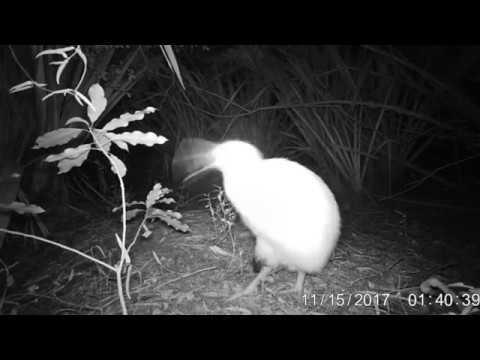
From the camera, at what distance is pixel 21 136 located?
183 cm

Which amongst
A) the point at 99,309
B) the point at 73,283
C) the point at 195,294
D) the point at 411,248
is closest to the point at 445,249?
the point at 411,248

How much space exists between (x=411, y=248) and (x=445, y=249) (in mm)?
185

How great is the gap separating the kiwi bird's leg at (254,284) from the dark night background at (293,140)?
0.37ft

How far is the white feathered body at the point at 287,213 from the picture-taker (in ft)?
5.20

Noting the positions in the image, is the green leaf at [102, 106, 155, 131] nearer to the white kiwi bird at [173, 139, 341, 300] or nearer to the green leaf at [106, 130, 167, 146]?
the green leaf at [106, 130, 167, 146]

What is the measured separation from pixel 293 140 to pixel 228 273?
1.83 meters

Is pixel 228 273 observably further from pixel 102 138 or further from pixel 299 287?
pixel 102 138

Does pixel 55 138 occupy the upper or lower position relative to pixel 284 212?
upper

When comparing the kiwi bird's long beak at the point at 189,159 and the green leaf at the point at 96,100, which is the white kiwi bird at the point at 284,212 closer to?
the kiwi bird's long beak at the point at 189,159

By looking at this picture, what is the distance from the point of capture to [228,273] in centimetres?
176

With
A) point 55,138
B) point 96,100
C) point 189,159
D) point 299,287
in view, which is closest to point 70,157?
point 55,138

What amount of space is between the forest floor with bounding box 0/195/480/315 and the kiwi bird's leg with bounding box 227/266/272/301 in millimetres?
27

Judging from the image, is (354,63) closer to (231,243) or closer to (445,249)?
(445,249)

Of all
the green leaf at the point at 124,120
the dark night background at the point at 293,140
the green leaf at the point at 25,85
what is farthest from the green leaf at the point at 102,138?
the dark night background at the point at 293,140
